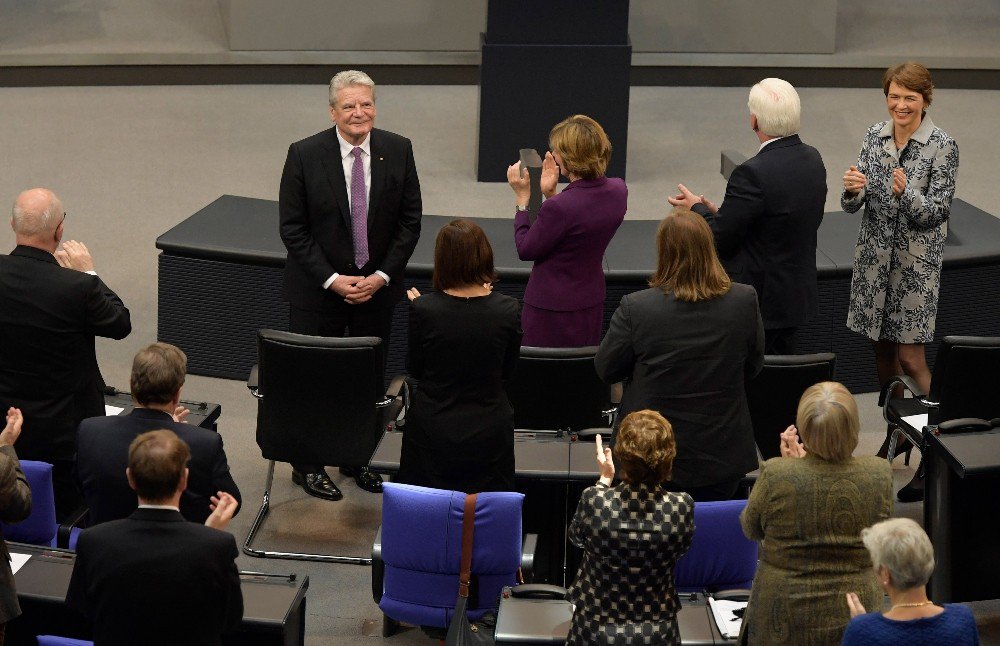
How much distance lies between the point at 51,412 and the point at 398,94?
6.93 m

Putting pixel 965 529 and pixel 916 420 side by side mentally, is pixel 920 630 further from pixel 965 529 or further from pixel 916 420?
pixel 916 420

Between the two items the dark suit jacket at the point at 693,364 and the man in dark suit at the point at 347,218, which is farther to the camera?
the man in dark suit at the point at 347,218

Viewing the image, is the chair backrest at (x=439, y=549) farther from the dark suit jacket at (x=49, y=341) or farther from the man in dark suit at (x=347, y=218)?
the man in dark suit at (x=347, y=218)

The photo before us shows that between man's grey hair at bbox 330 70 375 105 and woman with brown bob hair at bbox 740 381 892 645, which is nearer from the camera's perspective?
woman with brown bob hair at bbox 740 381 892 645

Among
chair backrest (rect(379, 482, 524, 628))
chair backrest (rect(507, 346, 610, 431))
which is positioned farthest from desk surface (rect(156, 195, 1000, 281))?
chair backrest (rect(379, 482, 524, 628))

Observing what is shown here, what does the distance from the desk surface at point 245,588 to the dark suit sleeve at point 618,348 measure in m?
1.09

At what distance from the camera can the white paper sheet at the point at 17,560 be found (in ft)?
12.8

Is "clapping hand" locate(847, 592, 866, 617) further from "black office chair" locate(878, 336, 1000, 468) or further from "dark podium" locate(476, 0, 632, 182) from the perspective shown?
"dark podium" locate(476, 0, 632, 182)

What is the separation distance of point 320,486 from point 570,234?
54.8 inches

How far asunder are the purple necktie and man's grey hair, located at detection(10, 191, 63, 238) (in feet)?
3.97

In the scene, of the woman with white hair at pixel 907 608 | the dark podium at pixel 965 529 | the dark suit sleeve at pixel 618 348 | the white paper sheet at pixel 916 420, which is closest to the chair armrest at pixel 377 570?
the dark suit sleeve at pixel 618 348

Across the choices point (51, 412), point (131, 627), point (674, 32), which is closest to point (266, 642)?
point (131, 627)

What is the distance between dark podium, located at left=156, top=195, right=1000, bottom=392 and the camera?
6.45 m

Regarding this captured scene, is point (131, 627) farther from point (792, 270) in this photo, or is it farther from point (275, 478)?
point (792, 270)
